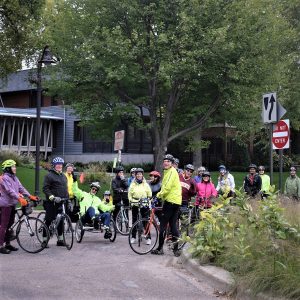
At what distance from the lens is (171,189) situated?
9945 mm

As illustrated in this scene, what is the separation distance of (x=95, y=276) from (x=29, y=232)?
Answer: 103 inches

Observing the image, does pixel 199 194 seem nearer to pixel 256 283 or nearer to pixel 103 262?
pixel 103 262

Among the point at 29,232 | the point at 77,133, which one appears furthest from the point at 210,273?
the point at 77,133

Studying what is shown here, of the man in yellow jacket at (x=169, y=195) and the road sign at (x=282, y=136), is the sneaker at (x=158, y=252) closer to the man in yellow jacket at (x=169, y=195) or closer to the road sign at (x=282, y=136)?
the man in yellow jacket at (x=169, y=195)

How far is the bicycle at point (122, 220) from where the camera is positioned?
42.4 feet

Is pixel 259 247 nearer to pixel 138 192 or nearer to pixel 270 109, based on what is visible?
pixel 138 192

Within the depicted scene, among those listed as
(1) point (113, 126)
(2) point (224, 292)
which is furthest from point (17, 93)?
(2) point (224, 292)

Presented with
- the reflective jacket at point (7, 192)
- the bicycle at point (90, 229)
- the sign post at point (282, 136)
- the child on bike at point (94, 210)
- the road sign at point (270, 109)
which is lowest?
the bicycle at point (90, 229)

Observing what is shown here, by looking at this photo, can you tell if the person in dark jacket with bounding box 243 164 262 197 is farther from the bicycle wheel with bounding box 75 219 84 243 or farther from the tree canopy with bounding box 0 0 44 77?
the tree canopy with bounding box 0 0 44 77

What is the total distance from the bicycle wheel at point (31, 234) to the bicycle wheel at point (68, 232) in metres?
0.54

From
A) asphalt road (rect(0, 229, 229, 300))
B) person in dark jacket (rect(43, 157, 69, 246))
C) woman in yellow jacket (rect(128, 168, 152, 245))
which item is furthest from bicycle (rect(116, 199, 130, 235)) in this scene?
person in dark jacket (rect(43, 157, 69, 246))

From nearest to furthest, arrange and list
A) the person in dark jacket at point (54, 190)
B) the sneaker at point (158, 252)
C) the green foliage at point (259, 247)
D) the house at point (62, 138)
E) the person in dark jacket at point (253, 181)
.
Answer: the green foliage at point (259, 247), the sneaker at point (158, 252), the person in dark jacket at point (54, 190), the person in dark jacket at point (253, 181), the house at point (62, 138)

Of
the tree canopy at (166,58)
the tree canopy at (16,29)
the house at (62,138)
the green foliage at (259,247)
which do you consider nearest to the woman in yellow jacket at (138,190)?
the green foliage at (259,247)

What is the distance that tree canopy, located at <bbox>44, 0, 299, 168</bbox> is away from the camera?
1939 centimetres
